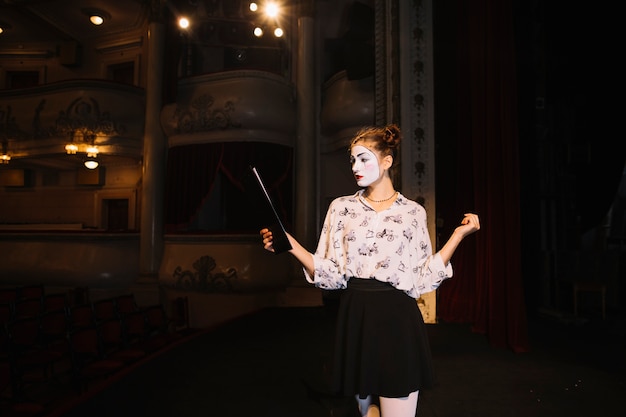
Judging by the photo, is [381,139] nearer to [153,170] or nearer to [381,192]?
[381,192]

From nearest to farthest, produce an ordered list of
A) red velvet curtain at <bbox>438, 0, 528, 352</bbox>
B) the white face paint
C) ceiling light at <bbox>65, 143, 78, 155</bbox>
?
the white face paint → red velvet curtain at <bbox>438, 0, 528, 352</bbox> → ceiling light at <bbox>65, 143, 78, 155</bbox>

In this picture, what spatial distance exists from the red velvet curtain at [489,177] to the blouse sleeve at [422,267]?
2.22 m

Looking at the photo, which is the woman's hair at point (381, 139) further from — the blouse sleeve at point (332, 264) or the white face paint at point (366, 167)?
the blouse sleeve at point (332, 264)

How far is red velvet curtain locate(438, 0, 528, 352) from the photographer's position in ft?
11.8

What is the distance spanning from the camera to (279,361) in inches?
128

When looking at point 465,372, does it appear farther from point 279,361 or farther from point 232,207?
point 232,207

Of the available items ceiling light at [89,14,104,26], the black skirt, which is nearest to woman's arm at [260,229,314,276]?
the black skirt

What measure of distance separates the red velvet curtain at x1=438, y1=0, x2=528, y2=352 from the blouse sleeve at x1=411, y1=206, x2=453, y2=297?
87.5 inches

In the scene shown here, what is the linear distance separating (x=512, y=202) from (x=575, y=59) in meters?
2.61

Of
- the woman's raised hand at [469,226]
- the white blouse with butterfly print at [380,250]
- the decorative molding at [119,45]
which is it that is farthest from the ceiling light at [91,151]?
the woman's raised hand at [469,226]

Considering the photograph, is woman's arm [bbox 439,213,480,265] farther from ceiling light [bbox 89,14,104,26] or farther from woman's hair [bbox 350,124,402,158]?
ceiling light [bbox 89,14,104,26]

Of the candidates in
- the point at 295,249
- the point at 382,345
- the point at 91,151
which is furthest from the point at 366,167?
the point at 91,151

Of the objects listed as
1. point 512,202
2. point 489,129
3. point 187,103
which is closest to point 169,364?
point 512,202

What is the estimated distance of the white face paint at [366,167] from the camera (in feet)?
Answer: 5.42
